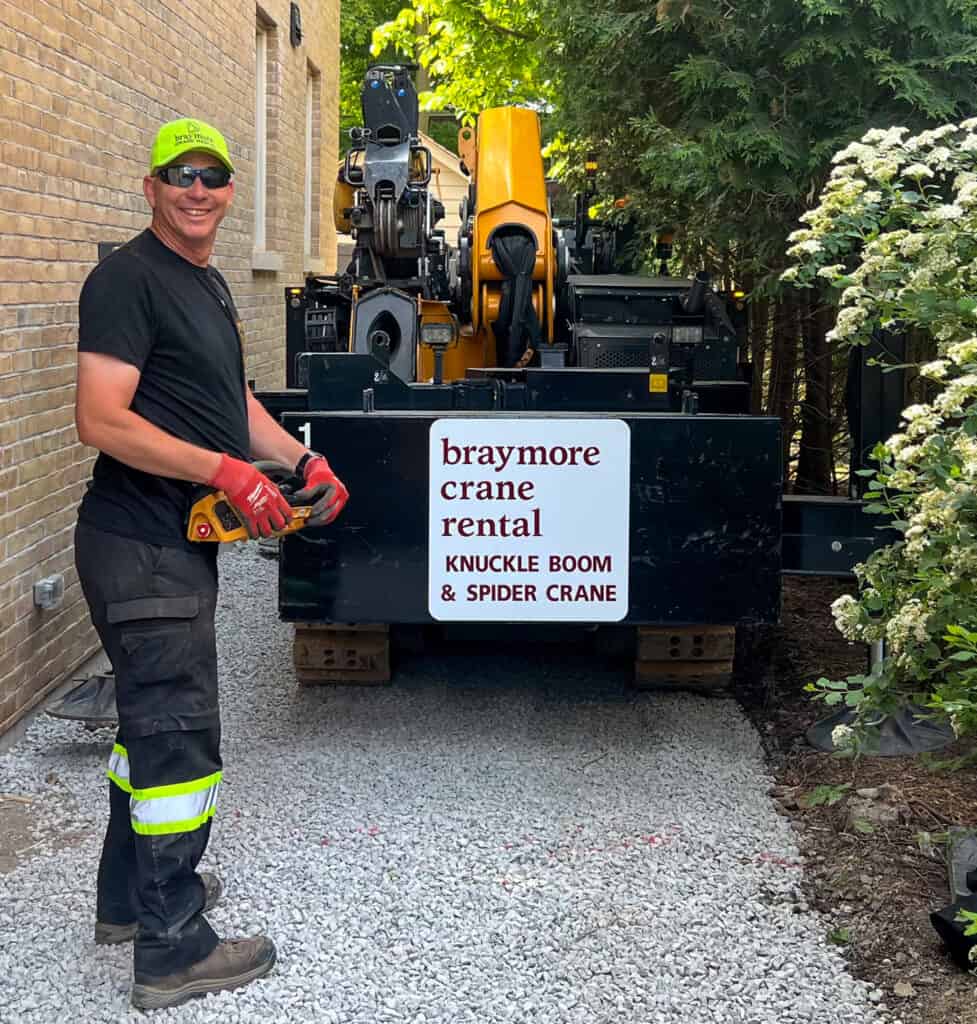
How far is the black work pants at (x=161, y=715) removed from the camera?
3.47 m

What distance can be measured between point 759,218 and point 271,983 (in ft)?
15.6

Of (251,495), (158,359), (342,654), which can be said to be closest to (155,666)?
(251,495)

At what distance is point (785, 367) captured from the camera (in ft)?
30.9

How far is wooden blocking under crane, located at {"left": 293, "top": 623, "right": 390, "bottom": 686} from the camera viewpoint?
5.92m

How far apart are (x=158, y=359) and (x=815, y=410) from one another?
6.14 m

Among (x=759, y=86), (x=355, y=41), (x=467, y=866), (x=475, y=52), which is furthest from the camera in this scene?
(x=355, y=41)

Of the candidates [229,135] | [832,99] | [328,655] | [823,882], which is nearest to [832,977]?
[823,882]

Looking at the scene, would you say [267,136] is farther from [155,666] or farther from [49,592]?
[155,666]

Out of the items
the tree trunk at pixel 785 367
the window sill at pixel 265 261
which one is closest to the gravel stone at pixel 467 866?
the tree trunk at pixel 785 367

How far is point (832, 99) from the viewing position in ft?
21.1

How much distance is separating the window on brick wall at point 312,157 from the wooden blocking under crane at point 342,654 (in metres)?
10.3

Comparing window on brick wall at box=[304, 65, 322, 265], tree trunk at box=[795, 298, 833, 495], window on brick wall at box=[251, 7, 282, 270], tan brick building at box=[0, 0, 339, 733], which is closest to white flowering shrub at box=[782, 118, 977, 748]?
tan brick building at box=[0, 0, 339, 733]

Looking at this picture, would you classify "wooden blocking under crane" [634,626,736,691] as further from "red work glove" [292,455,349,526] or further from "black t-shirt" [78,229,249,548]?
"black t-shirt" [78,229,249,548]

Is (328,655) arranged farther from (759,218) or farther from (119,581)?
(759,218)
